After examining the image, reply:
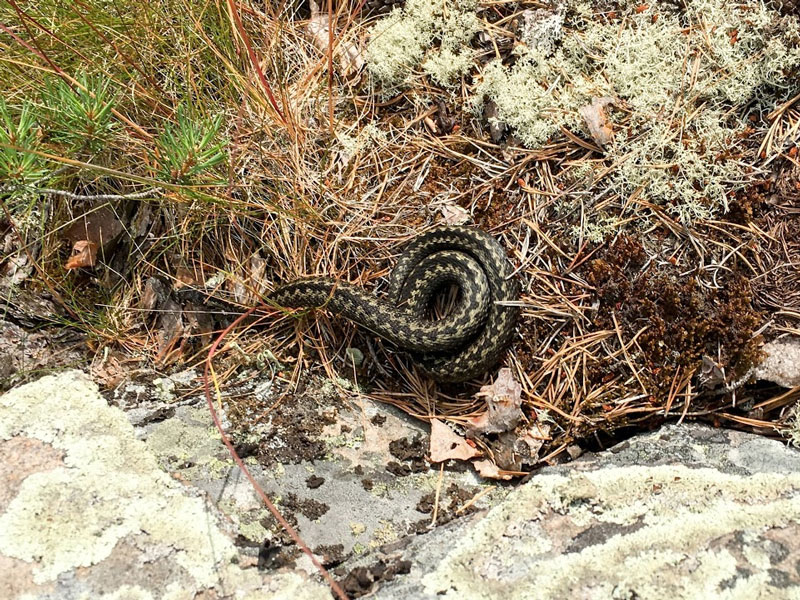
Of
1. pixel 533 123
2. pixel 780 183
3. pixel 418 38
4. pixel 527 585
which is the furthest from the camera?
pixel 418 38

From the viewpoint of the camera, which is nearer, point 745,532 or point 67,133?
point 745,532

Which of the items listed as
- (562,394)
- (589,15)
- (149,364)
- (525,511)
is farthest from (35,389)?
(589,15)

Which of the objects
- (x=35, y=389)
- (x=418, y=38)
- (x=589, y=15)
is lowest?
(x=35, y=389)

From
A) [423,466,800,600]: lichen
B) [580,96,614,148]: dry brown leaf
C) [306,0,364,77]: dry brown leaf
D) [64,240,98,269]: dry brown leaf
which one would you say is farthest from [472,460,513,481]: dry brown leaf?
[64,240,98,269]: dry brown leaf

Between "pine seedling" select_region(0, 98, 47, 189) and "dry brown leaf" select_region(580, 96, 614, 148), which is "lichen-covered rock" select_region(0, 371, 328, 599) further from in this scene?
"dry brown leaf" select_region(580, 96, 614, 148)

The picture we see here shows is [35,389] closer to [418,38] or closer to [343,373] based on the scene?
[343,373]
